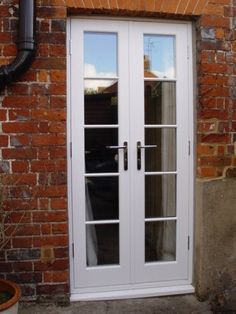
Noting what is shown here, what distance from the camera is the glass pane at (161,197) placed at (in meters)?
3.64

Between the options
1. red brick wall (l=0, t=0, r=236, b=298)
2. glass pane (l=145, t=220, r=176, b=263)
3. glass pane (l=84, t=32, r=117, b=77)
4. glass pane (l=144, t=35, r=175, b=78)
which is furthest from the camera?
glass pane (l=145, t=220, r=176, b=263)

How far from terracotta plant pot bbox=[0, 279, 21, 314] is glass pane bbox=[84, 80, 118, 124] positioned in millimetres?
1459

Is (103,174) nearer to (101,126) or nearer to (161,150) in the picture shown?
(101,126)

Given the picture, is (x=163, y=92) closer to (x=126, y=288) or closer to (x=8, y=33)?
(x=8, y=33)

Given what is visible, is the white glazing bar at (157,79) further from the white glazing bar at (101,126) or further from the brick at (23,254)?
the brick at (23,254)

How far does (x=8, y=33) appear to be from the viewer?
3191mm

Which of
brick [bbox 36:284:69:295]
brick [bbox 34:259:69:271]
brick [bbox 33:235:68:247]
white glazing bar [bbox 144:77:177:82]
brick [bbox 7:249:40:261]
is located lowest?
brick [bbox 36:284:69:295]

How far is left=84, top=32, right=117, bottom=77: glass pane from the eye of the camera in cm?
345

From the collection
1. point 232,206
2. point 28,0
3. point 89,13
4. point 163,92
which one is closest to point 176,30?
point 163,92

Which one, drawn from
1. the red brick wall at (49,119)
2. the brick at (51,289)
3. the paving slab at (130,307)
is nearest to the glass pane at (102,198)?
the red brick wall at (49,119)

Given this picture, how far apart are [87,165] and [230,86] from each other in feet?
4.73

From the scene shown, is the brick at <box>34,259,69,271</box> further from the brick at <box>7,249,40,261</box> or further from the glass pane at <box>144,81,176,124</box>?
the glass pane at <box>144,81,176,124</box>

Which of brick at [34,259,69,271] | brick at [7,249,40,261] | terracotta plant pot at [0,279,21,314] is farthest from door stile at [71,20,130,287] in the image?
terracotta plant pot at [0,279,21,314]

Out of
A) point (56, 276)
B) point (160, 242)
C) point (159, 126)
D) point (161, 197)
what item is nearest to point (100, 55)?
point (159, 126)
